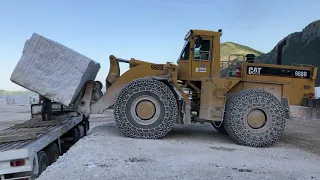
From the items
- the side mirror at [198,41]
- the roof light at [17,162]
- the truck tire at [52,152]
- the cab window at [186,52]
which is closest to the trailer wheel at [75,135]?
the truck tire at [52,152]

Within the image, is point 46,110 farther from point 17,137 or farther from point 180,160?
point 180,160

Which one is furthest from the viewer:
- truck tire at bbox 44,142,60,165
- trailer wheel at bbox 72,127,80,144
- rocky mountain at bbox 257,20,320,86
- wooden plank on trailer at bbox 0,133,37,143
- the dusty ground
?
rocky mountain at bbox 257,20,320,86

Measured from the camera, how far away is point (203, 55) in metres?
8.58

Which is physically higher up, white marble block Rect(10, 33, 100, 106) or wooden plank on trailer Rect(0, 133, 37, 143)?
white marble block Rect(10, 33, 100, 106)

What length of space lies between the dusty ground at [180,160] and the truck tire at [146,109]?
35 centimetres

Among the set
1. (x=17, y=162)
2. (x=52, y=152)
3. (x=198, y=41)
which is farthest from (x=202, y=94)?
(x=17, y=162)

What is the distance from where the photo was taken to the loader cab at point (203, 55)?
8.51m

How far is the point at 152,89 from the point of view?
816 centimetres

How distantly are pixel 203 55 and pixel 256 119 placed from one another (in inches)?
84.2

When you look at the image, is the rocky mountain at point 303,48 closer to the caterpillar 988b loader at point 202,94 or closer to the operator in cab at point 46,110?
the caterpillar 988b loader at point 202,94

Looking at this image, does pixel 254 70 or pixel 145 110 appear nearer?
pixel 145 110

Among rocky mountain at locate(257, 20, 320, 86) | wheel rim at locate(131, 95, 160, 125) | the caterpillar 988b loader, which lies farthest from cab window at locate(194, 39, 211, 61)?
rocky mountain at locate(257, 20, 320, 86)

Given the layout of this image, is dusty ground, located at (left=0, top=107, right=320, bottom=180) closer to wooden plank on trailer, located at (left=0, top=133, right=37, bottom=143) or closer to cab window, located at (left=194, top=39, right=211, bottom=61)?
wooden plank on trailer, located at (left=0, top=133, right=37, bottom=143)

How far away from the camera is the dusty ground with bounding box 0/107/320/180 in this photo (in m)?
4.80
